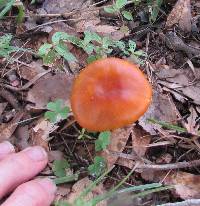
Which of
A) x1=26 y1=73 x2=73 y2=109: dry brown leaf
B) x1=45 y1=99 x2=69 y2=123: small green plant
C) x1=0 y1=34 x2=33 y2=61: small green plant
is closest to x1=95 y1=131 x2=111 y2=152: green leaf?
x1=45 y1=99 x2=69 y2=123: small green plant

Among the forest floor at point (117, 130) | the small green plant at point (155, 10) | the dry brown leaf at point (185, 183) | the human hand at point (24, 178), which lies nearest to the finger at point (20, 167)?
the human hand at point (24, 178)

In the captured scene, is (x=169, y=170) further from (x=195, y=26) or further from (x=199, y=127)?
(x=195, y=26)

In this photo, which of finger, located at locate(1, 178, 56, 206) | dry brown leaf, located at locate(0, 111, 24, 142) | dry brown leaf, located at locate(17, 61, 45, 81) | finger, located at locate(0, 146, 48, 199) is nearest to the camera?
finger, located at locate(1, 178, 56, 206)

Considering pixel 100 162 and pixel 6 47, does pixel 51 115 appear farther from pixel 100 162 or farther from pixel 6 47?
pixel 6 47

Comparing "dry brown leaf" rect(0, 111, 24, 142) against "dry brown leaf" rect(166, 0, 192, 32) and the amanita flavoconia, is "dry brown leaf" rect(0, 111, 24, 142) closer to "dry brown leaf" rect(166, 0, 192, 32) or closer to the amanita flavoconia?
the amanita flavoconia

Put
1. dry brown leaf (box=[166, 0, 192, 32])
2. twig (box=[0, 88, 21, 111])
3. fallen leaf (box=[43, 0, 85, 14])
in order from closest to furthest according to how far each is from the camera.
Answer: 1. twig (box=[0, 88, 21, 111])
2. dry brown leaf (box=[166, 0, 192, 32])
3. fallen leaf (box=[43, 0, 85, 14])

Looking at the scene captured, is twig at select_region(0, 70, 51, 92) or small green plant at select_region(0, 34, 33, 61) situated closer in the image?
small green plant at select_region(0, 34, 33, 61)

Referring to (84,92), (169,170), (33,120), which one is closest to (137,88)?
(84,92)

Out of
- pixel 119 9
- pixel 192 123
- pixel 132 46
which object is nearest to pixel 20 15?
pixel 119 9
